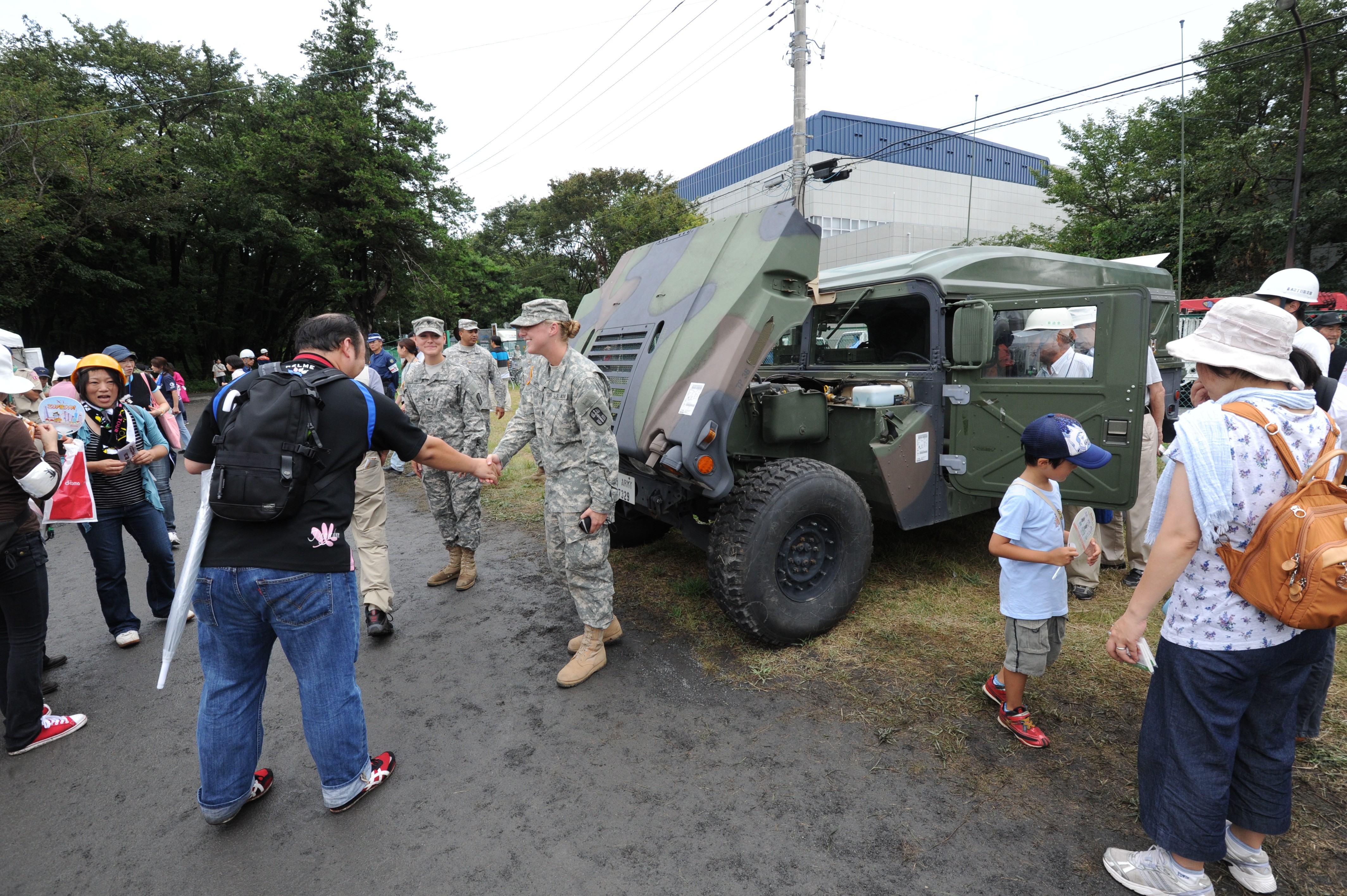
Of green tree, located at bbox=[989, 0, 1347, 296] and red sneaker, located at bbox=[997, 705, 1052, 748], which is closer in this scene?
red sneaker, located at bbox=[997, 705, 1052, 748]

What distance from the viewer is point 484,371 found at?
5.57 metres

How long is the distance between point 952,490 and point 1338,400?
1.86 m

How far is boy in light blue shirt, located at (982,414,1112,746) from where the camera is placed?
8.30ft

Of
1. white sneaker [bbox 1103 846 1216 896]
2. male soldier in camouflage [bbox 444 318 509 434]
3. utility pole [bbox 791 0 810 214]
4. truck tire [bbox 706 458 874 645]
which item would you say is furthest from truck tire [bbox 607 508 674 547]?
utility pole [bbox 791 0 810 214]

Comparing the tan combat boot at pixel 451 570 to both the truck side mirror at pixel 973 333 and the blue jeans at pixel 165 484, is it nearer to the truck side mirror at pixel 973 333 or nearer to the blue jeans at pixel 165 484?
the blue jeans at pixel 165 484

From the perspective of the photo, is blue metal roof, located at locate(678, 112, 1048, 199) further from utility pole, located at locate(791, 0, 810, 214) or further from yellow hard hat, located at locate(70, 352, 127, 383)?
yellow hard hat, located at locate(70, 352, 127, 383)

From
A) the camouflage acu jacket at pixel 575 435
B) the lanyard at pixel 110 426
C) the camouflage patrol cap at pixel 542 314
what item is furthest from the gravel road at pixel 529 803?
the camouflage patrol cap at pixel 542 314

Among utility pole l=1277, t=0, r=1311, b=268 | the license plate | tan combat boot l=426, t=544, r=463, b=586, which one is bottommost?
tan combat boot l=426, t=544, r=463, b=586

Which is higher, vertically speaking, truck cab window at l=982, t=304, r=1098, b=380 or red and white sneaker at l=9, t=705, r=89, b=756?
truck cab window at l=982, t=304, r=1098, b=380

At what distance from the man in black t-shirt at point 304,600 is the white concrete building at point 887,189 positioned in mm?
28741

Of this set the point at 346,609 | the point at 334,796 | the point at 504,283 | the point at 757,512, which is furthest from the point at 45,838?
the point at 504,283

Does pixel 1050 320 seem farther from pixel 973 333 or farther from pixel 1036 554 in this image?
pixel 1036 554

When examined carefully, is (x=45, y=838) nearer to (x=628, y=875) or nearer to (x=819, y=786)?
(x=628, y=875)

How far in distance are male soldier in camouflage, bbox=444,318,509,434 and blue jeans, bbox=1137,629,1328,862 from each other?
4210mm
